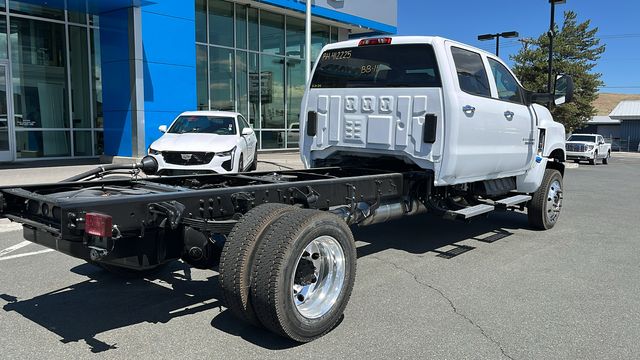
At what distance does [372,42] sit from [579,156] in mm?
26646

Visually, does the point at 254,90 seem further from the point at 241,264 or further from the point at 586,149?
the point at 241,264

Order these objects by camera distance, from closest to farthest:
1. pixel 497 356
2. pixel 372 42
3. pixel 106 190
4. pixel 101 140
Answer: pixel 497 356, pixel 106 190, pixel 372 42, pixel 101 140

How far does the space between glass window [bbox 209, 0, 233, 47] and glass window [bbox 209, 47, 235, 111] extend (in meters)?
0.38

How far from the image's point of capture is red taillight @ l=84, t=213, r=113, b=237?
3.25 metres

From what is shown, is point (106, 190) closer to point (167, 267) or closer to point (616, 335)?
point (167, 267)

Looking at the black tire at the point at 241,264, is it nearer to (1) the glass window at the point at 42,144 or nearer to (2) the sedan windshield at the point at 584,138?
(1) the glass window at the point at 42,144

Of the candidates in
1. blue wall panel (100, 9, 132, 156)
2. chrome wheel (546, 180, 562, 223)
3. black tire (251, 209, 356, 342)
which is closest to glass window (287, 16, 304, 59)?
blue wall panel (100, 9, 132, 156)

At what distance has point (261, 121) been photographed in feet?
76.3

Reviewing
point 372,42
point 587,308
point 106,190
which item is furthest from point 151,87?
point 587,308

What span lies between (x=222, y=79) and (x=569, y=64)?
1054 inches

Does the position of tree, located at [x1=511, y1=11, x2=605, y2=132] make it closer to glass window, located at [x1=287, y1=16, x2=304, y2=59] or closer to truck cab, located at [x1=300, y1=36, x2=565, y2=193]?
glass window, located at [x1=287, y1=16, x2=304, y2=59]

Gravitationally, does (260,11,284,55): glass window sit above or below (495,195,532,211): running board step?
above

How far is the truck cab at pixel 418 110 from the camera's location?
5.90 m

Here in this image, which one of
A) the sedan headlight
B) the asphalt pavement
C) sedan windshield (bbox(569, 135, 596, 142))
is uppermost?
the sedan headlight
